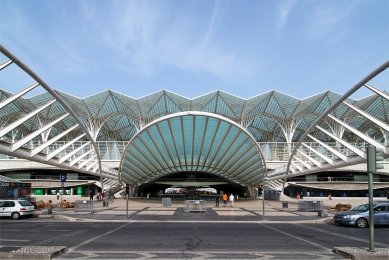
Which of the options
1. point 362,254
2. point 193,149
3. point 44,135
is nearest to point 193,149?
point 193,149

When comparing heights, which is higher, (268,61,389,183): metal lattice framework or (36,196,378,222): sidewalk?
(268,61,389,183): metal lattice framework

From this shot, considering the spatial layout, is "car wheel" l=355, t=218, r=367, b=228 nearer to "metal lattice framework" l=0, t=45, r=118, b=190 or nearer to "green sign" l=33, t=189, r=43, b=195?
"metal lattice framework" l=0, t=45, r=118, b=190

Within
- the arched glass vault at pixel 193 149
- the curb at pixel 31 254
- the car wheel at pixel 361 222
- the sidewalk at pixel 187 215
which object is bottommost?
the sidewalk at pixel 187 215

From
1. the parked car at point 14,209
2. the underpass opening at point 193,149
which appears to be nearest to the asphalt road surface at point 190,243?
the parked car at point 14,209

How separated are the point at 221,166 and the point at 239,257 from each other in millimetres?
34210

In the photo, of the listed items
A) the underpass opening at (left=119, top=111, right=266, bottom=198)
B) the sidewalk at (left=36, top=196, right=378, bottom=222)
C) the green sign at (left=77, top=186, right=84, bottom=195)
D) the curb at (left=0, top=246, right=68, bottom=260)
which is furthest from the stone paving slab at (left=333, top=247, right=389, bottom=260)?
the green sign at (left=77, top=186, right=84, bottom=195)

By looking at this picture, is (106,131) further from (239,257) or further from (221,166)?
(239,257)

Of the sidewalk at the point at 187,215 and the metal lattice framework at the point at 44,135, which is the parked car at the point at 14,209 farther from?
the metal lattice framework at the point at 44,135

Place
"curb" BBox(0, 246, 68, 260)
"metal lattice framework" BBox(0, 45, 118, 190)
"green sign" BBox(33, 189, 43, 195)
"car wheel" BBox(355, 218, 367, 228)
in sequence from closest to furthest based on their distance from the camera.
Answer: "curb" BBox(0, 246, 68, 260) < "car wheel" BBox(355, 218, 367, 228) < "metal lattice framework" BBox(0, 45, 118, 190) < "green sign" BBox(33, 189, 43, 195)

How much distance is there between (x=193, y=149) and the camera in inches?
1544

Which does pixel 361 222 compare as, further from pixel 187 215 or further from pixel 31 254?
pixel 31 254

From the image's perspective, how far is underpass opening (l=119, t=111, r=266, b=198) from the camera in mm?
32375

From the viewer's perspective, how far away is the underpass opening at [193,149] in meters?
32.4

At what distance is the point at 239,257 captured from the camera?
9203mm
